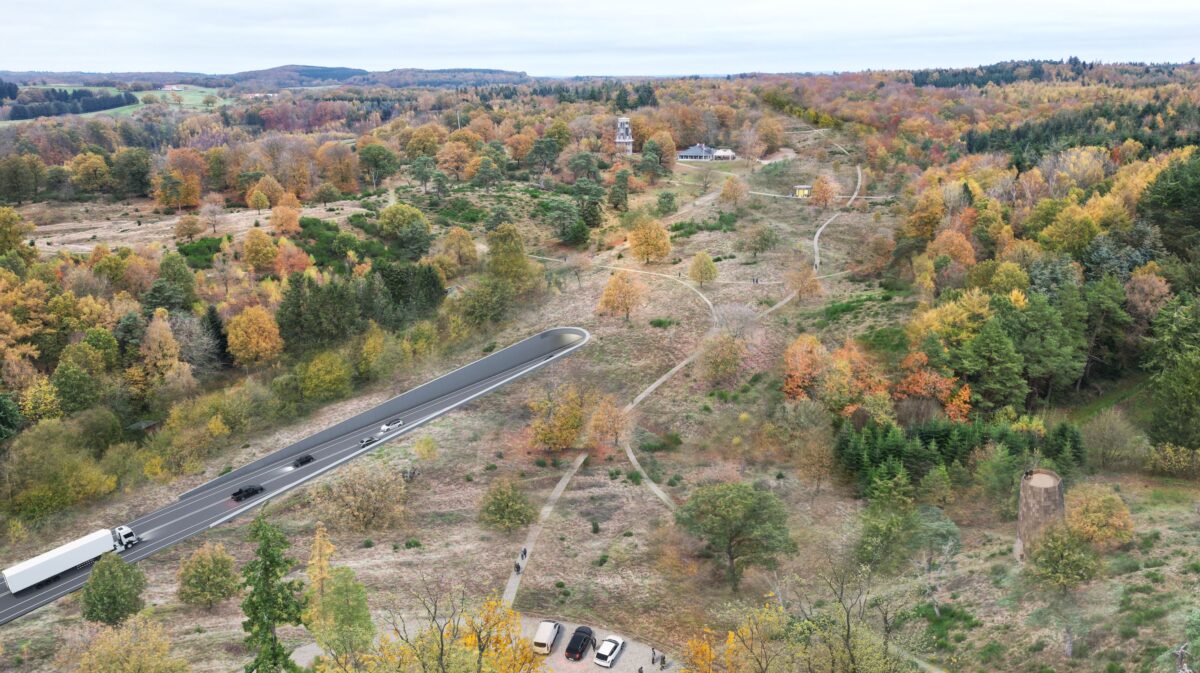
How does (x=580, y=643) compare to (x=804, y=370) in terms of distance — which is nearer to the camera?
(x=580, y=643)

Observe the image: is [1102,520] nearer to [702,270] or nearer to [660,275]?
[702,270]

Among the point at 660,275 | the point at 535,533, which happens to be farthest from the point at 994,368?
the point at 660,275

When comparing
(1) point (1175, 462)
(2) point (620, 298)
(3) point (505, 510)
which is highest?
(2) point (620, 298)

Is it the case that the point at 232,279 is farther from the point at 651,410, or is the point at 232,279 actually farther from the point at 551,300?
the point at 651,410

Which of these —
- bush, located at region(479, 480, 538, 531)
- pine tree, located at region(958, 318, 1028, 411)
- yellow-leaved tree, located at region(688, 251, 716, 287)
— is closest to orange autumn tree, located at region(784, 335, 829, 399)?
pine tree, located at region(958, 318, 1028, 411)

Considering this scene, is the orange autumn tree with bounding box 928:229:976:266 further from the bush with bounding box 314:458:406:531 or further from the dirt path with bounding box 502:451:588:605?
the bush with bounding box 314:458:406:531

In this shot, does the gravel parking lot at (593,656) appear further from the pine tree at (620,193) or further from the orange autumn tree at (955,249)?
the pine tree at (620,193)

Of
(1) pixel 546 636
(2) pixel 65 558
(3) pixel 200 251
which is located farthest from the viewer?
(3) pixel 200 251

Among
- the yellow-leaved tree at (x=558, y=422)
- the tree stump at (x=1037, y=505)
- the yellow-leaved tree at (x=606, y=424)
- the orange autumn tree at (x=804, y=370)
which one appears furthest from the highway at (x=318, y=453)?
the tree stump at (x=1037, y=505)
